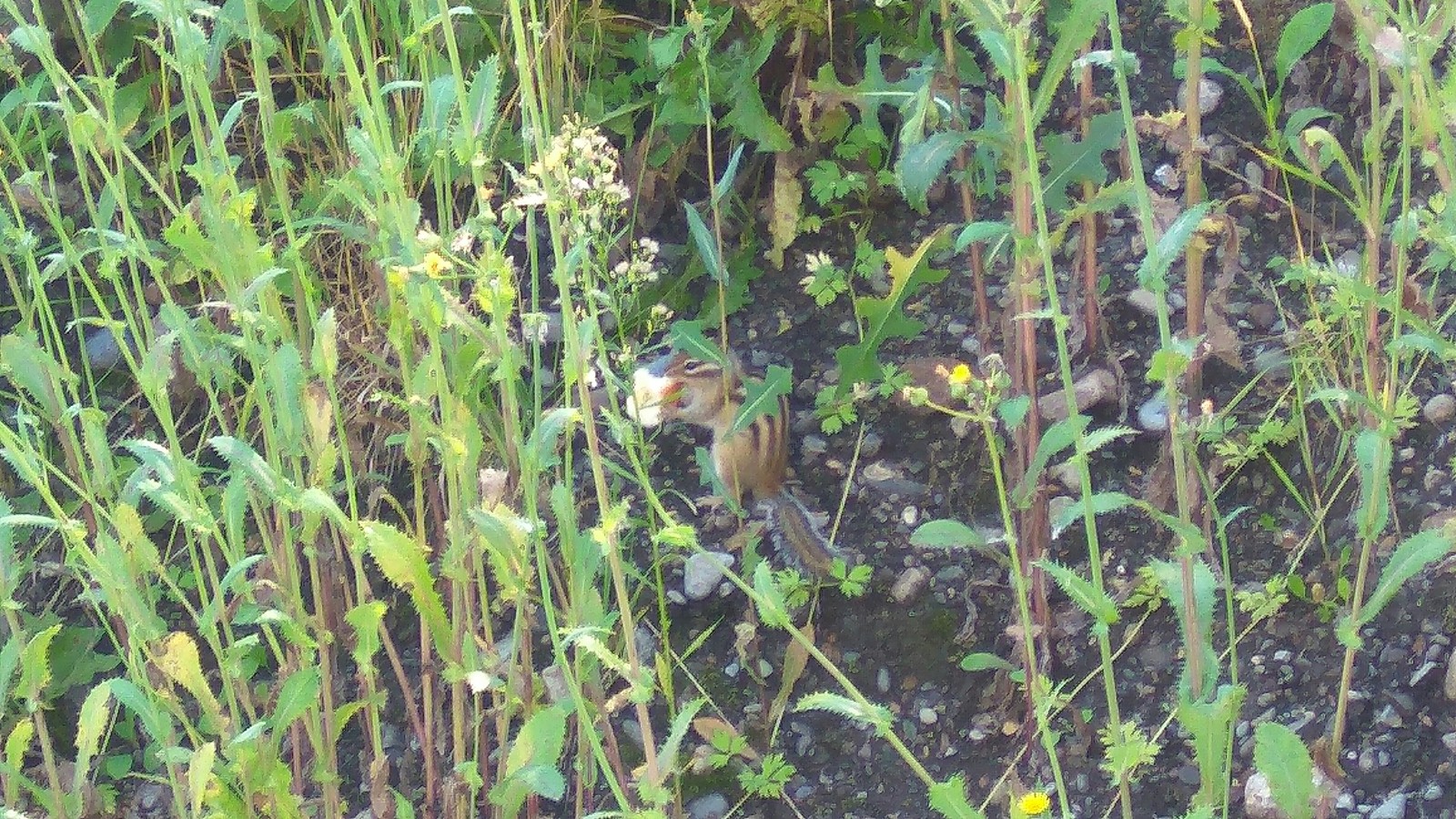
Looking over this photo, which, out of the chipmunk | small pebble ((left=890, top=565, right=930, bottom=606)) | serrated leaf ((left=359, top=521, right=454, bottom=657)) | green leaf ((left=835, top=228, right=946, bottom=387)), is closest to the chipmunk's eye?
the chipmunk

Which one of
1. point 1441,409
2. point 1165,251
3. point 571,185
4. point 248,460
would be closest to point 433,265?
point 571,185

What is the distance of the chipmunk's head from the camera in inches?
106

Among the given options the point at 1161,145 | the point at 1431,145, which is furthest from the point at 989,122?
the point at 1161,145

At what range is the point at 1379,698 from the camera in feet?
7.30

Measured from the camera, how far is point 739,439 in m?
2.70

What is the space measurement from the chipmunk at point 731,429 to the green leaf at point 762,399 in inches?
0.7

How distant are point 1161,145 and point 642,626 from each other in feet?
5.04

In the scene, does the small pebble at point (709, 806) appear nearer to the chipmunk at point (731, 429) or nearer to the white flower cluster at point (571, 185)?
the chipmunk at point (731, 429)

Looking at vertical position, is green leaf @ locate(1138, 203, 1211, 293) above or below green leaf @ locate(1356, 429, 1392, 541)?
above

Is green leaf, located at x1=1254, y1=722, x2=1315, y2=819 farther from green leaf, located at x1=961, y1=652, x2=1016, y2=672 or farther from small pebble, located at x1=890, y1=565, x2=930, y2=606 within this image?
small pebble, located at x1=890, y1=565, x2=930, y2=606

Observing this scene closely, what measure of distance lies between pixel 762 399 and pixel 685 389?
15 cm

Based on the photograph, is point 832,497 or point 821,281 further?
point 821,281

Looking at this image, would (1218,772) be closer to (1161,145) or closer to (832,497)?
(832,497)

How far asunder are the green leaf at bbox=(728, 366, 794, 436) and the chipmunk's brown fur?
15 millimetres
